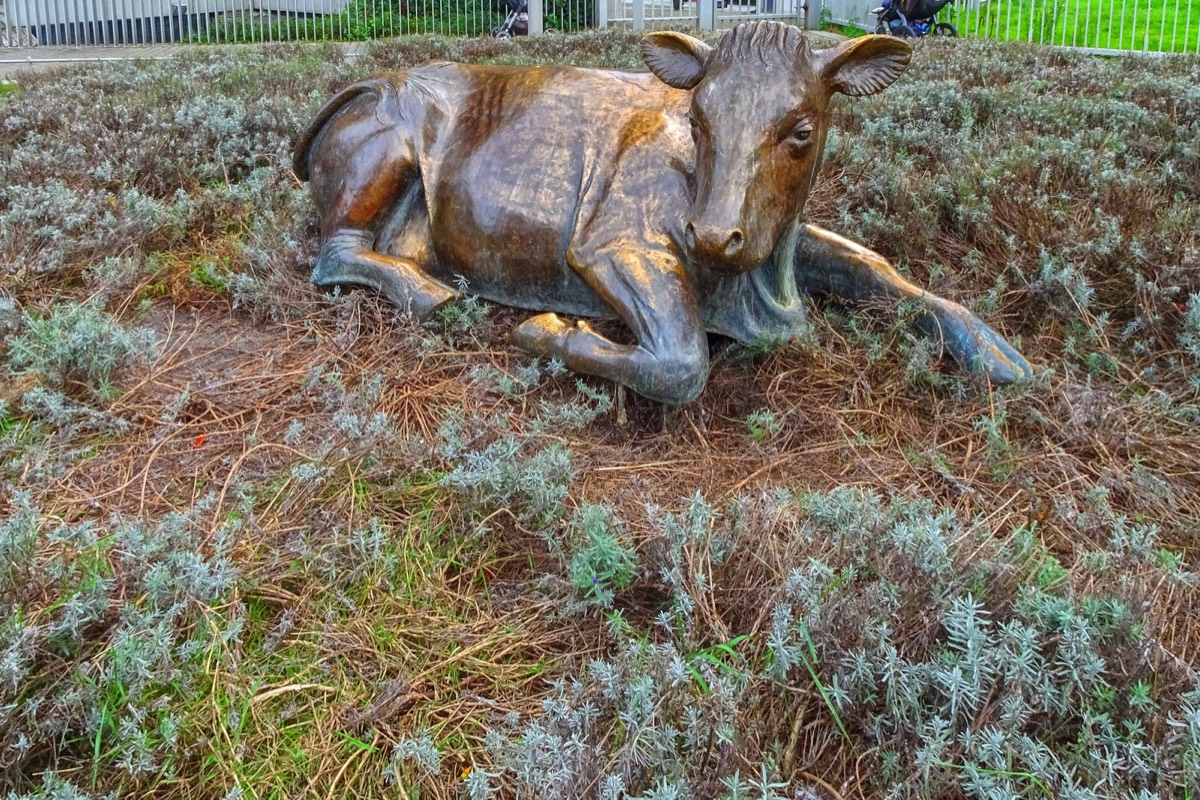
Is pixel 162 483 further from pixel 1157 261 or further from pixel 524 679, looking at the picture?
pixel 1157 261

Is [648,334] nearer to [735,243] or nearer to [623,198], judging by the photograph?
[735,243]

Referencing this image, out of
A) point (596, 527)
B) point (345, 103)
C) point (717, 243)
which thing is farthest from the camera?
point (345, 103)

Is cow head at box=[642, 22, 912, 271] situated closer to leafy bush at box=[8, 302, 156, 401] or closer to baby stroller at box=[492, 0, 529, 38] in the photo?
leafy bush at box=[8, 302, 156, 401]

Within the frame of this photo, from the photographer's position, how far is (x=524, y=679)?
2.23 meters

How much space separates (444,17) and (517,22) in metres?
2.23

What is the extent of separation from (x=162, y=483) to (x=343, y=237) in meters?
1.38

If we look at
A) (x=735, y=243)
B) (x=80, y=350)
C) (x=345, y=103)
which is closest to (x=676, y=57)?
(x=735, y=243)

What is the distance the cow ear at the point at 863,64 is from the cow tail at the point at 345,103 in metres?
1.85

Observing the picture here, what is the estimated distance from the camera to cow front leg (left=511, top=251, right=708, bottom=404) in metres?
3.03

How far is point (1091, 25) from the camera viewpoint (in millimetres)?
15625

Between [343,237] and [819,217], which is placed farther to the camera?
[819,217]

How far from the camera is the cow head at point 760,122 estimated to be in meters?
2.81

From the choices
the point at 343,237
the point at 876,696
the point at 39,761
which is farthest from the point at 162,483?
the point at 876,696

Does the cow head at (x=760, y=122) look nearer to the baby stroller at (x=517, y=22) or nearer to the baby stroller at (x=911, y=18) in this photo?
the baby stroller at (x=911, y=18)
